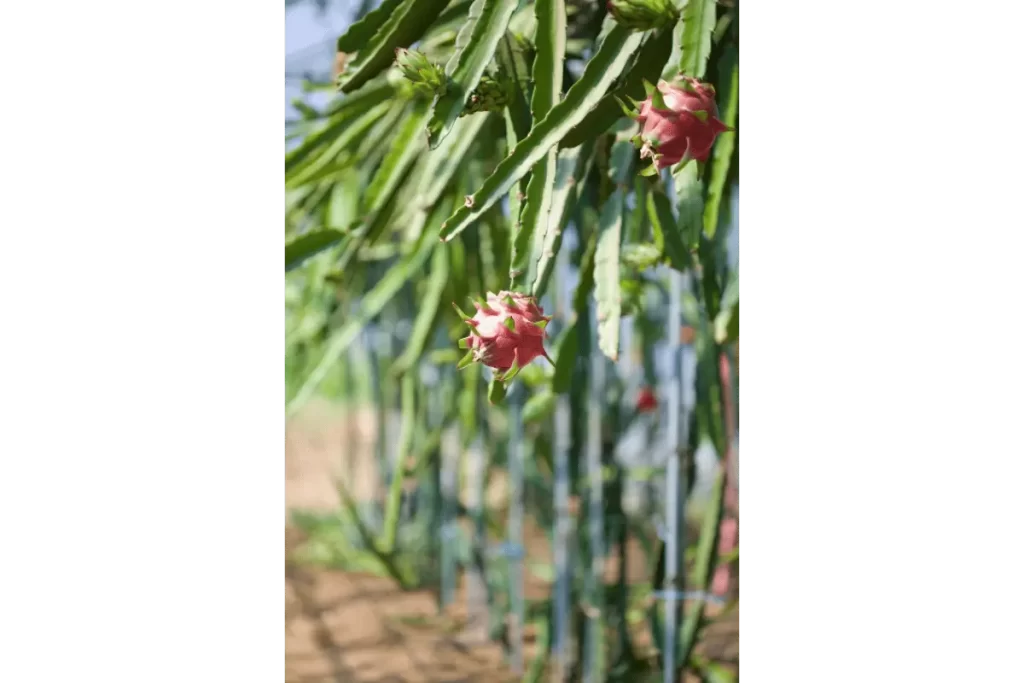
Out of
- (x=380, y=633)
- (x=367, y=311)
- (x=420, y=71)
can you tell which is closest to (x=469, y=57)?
(x=420, y=71)

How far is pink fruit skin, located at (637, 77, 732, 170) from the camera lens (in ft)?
2.75

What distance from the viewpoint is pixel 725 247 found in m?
1.09

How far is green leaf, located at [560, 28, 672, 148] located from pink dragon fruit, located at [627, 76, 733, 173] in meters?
0.07

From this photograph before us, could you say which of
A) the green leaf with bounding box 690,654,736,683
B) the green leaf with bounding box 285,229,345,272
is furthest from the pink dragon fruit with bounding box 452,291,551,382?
the green leaf with bounding box 690,654,736,683

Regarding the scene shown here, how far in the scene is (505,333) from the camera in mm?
811

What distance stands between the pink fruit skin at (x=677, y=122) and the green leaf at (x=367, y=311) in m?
0.40

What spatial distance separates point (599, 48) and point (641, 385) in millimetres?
1179

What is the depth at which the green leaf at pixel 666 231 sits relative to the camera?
100cm

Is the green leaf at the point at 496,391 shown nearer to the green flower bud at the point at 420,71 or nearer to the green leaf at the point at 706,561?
the green flower bud at the point at 420,71

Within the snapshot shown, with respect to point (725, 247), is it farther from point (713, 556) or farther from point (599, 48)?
point (713, 556)

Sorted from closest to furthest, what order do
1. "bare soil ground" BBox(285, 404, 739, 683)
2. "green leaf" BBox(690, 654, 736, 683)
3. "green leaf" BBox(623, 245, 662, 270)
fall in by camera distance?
"green leaf" BBox(623, 245, 662, 270) < "green leaf" BBox(690, 654, 736, 683) < "bare soil ground" BBox(285, 404, 739, 683)

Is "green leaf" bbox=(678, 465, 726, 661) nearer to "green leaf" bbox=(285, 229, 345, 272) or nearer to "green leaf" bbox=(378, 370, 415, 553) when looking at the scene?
"green leaf" bbox=(378, 370, 415, 553)
